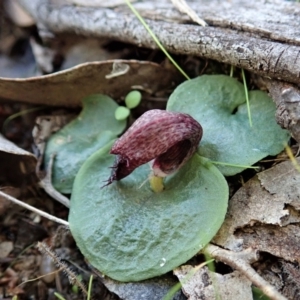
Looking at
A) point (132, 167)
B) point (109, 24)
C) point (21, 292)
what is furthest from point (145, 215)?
point (109, 24)

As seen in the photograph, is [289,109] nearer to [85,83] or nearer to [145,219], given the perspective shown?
[145,219]

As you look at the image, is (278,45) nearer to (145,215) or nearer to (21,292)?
(145,215)

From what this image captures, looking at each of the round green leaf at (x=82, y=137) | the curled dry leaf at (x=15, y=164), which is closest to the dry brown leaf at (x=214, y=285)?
the round green leaf at (x=82, y=137)

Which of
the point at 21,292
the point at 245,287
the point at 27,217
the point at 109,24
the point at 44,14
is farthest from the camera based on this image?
the point at 44,14

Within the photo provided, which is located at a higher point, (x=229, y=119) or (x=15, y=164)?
(x=229, y=119)

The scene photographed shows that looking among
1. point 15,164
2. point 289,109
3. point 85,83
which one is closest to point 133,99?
point 85,83

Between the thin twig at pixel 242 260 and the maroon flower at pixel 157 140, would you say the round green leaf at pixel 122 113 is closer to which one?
the maroon flower at pixel 157 140
